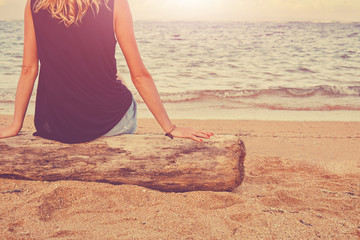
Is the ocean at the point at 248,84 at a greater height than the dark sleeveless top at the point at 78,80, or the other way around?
the dark sleeveless top at the point at 78,80

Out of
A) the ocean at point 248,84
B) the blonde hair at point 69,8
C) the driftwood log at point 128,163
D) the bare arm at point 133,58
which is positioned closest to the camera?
the blonde hair at point 69,8

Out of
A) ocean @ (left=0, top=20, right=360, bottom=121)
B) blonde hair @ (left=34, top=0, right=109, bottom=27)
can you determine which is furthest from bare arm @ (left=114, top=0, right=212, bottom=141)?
ocean @ (left=0, top=20, right=360, bottom=121)

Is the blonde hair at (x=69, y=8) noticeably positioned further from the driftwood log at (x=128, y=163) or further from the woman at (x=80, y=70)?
the driftwood log at (x=128, y=163)

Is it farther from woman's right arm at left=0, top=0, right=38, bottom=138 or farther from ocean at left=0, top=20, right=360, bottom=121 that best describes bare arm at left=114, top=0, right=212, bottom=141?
ocean at left=0, top=20, right=360, bottom=121

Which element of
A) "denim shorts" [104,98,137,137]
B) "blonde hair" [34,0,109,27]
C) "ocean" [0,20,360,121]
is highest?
"blonde hair" [34,0,109,27]

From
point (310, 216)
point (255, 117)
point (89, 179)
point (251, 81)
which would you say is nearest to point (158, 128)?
point (255, 117)

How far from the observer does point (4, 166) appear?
2.77 m

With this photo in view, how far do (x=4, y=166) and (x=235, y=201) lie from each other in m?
1.85

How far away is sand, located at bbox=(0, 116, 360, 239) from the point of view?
2.21 metres

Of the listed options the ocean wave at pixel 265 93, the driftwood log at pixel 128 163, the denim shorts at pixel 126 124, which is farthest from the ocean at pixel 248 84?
the driftwood log at pixel 128 163

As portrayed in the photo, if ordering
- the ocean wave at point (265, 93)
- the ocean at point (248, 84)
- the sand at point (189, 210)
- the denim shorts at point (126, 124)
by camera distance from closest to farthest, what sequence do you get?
the sand at point (189, 210), the denim shorts at point (126, 124), the ocean at point (248, 84), the ocean wave at point (265, 93)

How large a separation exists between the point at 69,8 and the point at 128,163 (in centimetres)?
121

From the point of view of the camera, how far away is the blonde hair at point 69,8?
2.36 m

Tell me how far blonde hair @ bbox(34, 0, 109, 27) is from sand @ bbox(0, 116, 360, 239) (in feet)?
4.09
